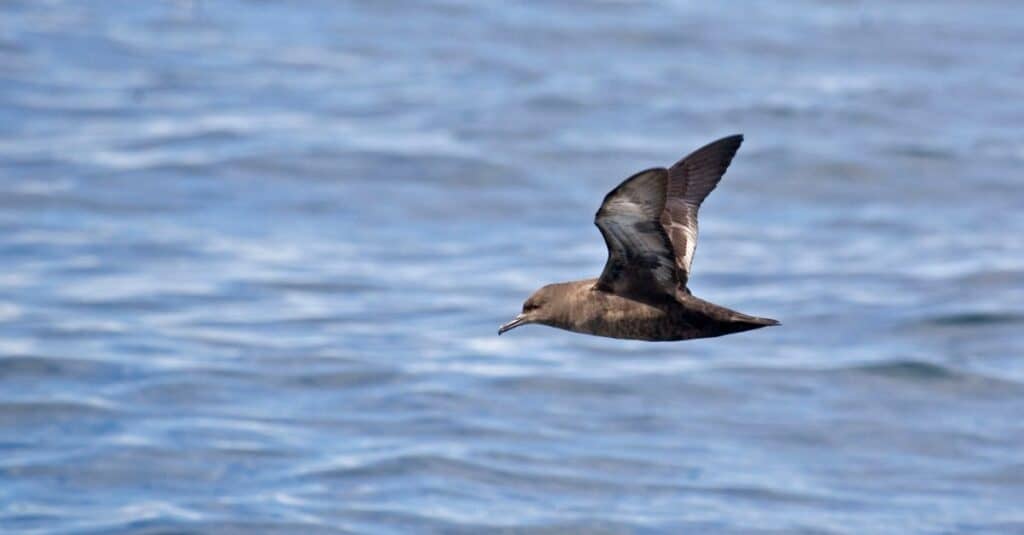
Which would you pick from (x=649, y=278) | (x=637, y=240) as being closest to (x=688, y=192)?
(x=649, y=278)

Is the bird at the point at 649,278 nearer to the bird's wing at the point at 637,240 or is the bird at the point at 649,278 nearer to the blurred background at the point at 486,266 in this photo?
the bird's wing at the point at 637,240

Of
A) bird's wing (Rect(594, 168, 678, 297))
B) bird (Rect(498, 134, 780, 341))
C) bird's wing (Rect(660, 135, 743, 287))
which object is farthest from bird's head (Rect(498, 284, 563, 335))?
bird's wing (Rect(660, 135, 743, 287))

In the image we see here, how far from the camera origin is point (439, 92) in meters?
22.5

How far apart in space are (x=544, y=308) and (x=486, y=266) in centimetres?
949

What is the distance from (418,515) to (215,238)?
20.7 feet

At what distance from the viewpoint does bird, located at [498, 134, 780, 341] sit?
7.41 metres

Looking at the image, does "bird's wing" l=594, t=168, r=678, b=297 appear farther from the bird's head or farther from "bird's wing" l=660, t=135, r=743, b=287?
"bird's wing" l=660, t=135, r=743, b=287

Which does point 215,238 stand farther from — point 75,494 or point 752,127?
point 752,127

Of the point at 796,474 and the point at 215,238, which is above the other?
the point at 215,238

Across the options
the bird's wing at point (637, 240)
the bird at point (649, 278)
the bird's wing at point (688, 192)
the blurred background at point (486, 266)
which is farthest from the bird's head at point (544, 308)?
the blurred background at point (486, 266)

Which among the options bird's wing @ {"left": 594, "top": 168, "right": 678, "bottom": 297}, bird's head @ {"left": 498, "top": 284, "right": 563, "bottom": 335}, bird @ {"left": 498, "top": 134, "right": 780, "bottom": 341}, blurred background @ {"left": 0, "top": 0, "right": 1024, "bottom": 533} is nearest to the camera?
bird's wing @ {"left": 594, "top": 168, "right": 678, "bottom": 297}

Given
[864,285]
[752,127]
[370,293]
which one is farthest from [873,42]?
[370,293]

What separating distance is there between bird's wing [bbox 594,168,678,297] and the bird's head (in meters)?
0.26

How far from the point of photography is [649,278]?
786 centimetres
